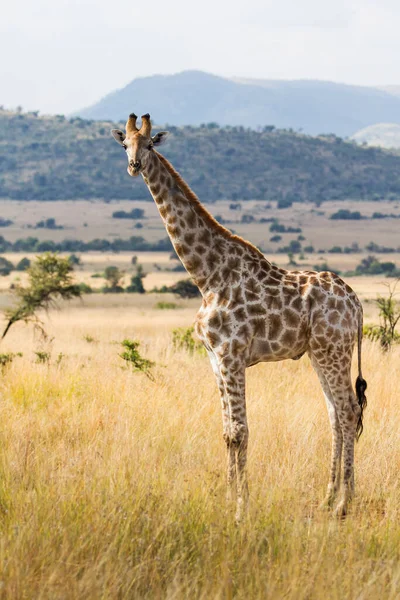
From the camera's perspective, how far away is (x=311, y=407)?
9.81 m

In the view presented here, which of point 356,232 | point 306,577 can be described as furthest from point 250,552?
point 356,232

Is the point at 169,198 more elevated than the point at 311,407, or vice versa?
the point at 169,198

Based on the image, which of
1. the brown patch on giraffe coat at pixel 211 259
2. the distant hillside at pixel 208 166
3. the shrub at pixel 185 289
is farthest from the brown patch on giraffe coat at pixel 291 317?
the distant hillside at pixel 208 166

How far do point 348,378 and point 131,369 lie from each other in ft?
18.6

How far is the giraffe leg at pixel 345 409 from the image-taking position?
727cm

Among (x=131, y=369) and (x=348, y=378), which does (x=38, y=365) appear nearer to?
(x=131, y=369)

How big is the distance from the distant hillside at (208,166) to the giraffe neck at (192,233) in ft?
446

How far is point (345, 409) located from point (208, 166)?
14739 cm

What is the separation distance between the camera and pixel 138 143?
7.00 m

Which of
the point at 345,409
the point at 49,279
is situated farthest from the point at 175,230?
the point at 49,279

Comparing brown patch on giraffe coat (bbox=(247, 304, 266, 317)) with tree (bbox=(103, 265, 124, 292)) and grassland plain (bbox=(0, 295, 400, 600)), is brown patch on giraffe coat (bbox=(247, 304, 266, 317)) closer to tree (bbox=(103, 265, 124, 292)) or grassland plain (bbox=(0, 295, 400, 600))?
grassland plain (bbox=(0, 295, 400, 600))

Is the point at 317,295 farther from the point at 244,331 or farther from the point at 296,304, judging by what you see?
the point at 244,331

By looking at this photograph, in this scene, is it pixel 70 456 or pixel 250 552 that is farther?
pixel 70 456

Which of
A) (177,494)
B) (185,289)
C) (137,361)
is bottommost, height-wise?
(185,289)
